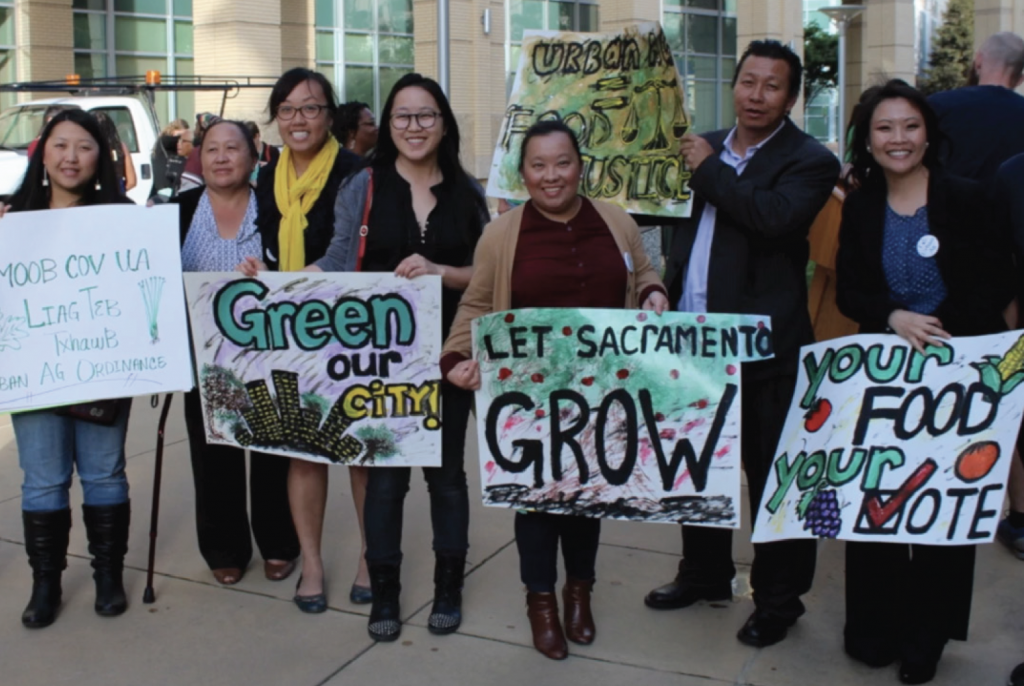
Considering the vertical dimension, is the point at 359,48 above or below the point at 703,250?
above

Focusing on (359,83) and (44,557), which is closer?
(44,557)

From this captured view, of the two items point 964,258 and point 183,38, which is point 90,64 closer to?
point 183,38

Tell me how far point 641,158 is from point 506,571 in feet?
5.59

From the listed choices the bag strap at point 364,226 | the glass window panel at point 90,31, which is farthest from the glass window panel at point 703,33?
the bag strap at point 364,226

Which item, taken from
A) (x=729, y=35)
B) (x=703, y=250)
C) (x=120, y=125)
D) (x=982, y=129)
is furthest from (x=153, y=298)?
(x=729, y=35)

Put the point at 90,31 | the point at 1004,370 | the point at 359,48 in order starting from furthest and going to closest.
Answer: the point at 359,48, the point at 90,31, the point at 1004,370

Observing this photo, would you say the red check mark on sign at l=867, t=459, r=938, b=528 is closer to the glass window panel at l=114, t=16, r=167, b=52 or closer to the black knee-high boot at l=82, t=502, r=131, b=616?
the black knee-high boot at l=82, t=502, r=131, b=616

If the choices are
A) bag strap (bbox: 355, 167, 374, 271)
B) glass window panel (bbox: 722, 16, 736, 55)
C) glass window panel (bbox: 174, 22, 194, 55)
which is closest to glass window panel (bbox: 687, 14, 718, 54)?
glass window panel (bbox: 722, 16, 736, 55)

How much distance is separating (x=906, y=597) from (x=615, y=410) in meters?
1.07

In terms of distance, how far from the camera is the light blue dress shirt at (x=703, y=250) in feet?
12.7

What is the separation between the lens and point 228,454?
4.55 meters

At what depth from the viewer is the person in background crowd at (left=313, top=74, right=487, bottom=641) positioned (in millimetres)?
4039

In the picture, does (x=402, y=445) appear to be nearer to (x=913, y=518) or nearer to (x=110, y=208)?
(x=110, y=208)

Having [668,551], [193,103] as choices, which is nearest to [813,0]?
[193,103]
